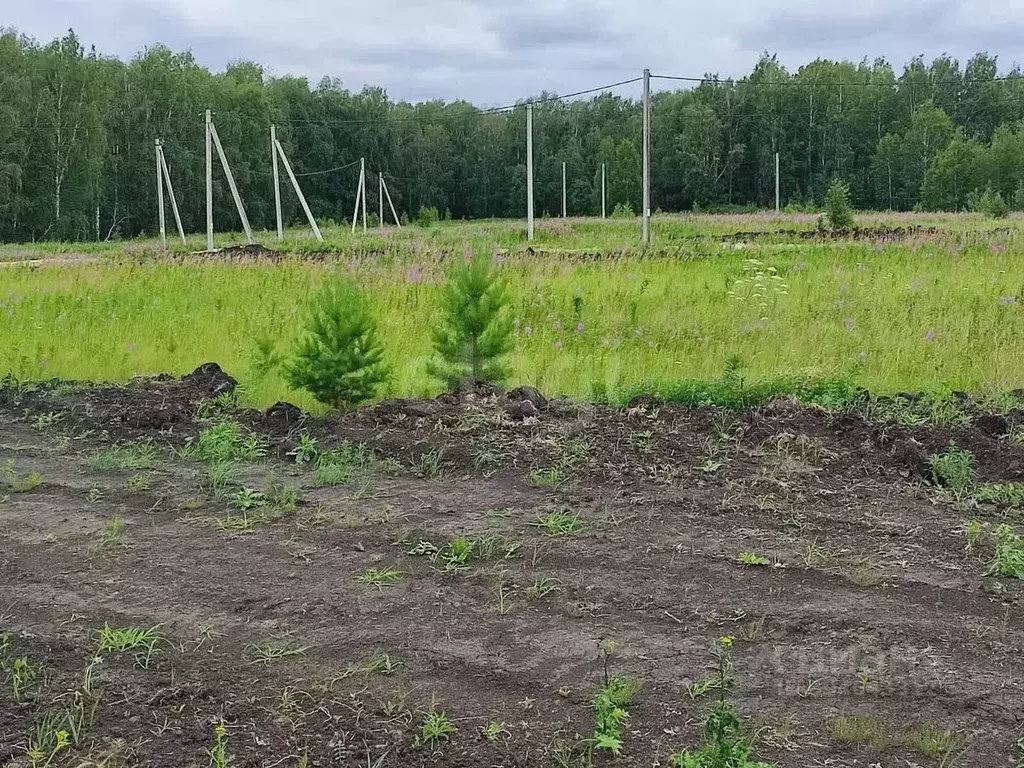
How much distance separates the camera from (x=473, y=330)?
21.0 feet

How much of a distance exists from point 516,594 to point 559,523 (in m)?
0.71

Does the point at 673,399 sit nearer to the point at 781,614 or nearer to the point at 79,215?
the point at 781,614

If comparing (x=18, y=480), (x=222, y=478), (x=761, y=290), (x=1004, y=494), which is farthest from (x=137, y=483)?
(x=761, y=290)

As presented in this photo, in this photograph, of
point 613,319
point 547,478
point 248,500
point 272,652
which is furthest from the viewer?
point 613,319

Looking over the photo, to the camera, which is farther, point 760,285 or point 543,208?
point 543,208

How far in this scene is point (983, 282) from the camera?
10461 millimetres

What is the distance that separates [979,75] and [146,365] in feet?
243

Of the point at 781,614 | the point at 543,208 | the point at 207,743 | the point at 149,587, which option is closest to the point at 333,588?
the point at 149,587

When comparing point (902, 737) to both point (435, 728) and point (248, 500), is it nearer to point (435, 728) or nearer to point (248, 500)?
point (435, 728)

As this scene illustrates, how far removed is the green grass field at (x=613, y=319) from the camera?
7152 mm

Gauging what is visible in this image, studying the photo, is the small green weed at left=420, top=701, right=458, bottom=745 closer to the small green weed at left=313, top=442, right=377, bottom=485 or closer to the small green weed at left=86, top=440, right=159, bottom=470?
the small green weed at left=313, top=442, right=377, bottom=485

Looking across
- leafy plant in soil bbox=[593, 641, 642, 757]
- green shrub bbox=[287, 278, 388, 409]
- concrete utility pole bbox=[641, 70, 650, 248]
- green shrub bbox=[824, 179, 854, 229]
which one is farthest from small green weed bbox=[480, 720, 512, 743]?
green shrub bbox=[824, 179, 854, 229]

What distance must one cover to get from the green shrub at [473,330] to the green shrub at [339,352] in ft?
1.64

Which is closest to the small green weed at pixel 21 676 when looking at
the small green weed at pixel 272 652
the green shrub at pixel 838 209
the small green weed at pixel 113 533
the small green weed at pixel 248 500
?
the small green weed at pixel 272 652
